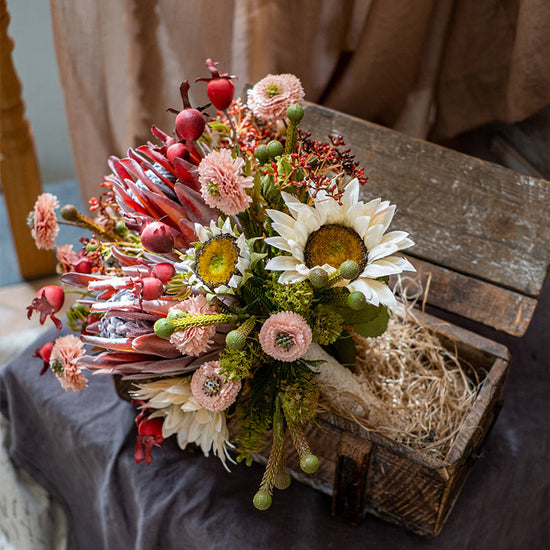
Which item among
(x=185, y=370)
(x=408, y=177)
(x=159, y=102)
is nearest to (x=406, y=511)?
(x=185, y=370)

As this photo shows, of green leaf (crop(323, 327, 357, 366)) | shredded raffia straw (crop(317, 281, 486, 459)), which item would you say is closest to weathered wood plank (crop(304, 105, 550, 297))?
shredded raffia straw (crop(317, 281, 486, 459))

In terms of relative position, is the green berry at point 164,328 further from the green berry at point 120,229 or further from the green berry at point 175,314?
the green berry at point 120,229

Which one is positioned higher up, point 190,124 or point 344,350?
point 190,124

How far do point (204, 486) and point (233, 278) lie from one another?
391 mm

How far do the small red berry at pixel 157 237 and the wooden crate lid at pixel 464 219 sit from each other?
0.46 metres

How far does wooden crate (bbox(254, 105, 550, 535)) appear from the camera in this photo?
74 cm

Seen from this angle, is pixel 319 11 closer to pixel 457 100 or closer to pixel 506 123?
pixel 457 100

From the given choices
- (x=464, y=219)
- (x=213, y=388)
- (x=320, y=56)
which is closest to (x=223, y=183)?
(x=213, y=388)

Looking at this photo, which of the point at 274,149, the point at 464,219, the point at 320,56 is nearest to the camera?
the point at 274,149

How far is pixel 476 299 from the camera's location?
919mm

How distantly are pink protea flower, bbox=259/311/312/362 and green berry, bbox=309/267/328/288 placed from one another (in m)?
0.04

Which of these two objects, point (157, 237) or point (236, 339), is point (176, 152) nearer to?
point (157, 237)

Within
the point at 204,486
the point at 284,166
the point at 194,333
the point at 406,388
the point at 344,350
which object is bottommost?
the point at 204,486

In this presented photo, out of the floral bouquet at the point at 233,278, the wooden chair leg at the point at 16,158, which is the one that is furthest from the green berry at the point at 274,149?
the wooden chair leg at the point at 16,158
